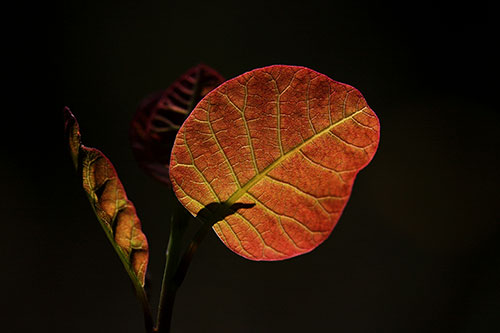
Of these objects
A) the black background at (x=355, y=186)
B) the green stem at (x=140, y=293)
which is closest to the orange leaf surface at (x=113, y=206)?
the green stem at (x=140, y=293)

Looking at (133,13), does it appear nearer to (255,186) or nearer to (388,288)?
(388,288)

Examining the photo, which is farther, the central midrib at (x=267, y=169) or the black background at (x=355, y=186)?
the black background at (x=355, y=186)

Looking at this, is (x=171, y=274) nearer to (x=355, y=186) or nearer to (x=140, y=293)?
(x=140, y=293)

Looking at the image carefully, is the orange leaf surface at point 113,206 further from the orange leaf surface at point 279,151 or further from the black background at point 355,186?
the black background at point 355,186

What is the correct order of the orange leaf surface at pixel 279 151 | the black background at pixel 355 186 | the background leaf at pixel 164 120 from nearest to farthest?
the orange leaf surface at pixel 279 151
the background leaf at pixel 164 120
the black background at pixel 355 186

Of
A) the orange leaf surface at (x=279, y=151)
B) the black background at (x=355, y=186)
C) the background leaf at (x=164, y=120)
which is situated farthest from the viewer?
the black background at (x=355, y=186)

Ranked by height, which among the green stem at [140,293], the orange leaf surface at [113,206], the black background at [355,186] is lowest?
the black background at [355,186]
